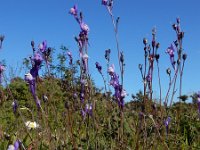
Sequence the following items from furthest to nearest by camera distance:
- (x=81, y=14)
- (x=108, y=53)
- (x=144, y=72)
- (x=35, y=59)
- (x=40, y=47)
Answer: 1. (x=108, y=53)
2. (x=81, y=14)
3. (x=144, y=72)
4. (x=40, y=47)
5. (x=35, y=59)

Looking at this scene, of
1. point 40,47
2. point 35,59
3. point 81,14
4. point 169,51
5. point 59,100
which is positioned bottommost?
point 35,59

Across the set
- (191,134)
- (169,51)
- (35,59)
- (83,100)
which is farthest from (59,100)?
(35,59)

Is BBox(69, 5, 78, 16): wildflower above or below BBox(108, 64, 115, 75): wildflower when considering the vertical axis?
above

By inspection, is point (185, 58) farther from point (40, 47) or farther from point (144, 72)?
point (40, 47)

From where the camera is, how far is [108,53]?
9.96 ft

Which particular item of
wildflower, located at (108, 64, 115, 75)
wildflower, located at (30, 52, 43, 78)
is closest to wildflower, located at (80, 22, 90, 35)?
wildflower, located at (108, 64, 115, 75)

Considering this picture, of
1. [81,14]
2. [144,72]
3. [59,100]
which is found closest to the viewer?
[144,72]

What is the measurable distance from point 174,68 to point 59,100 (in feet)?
18.5

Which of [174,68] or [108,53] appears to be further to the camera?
[108,53]

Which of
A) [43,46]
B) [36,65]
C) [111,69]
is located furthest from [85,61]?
[36,65]

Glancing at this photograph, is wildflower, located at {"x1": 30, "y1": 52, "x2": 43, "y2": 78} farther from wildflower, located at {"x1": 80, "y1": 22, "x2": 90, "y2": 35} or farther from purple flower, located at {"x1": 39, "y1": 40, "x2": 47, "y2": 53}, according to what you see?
wildflower, located at {"x1": 80, "y1": 22, "x2": 90, "y2": 35}

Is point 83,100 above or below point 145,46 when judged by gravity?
below

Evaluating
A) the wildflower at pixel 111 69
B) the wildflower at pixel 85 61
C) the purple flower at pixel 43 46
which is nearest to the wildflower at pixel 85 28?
the wildflower at pixel 85 61

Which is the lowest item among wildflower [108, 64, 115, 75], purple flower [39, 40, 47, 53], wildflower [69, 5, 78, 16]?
wildflower [108, 64, 115, 75]
